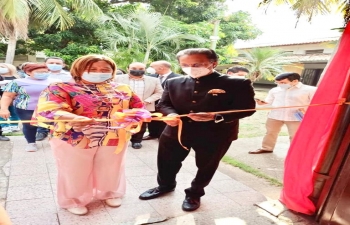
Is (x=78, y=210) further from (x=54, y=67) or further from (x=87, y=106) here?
(x=54, y=67)

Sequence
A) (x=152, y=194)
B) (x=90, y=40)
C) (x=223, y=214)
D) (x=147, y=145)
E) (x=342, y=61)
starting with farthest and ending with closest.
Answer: (x=90, y=40), (x=147, y=145), (x=152, y=194), (x=223, y=214), (x=342, y=61)

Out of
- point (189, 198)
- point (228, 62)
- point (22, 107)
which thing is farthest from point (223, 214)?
point (228, 62)

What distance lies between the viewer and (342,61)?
7.95 ft

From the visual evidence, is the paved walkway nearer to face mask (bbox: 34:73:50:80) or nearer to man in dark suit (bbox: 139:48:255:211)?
man in dark suit (bbox: 139:48:255:211)

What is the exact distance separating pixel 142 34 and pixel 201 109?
10633mm

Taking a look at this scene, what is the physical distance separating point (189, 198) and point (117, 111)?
123cm

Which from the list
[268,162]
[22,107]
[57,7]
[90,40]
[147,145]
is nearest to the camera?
[22,107]

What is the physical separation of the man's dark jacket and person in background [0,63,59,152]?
9.36 feet

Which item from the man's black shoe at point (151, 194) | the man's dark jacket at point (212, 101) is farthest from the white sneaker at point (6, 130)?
the man's dark jacket at point (212, 101)

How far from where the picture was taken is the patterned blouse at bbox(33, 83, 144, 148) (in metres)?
2.18

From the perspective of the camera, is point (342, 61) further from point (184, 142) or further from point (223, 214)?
point (223, 214)

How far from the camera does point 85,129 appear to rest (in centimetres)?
236

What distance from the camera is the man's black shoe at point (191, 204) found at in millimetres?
2754

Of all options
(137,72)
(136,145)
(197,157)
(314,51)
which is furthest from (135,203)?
(314,51)
